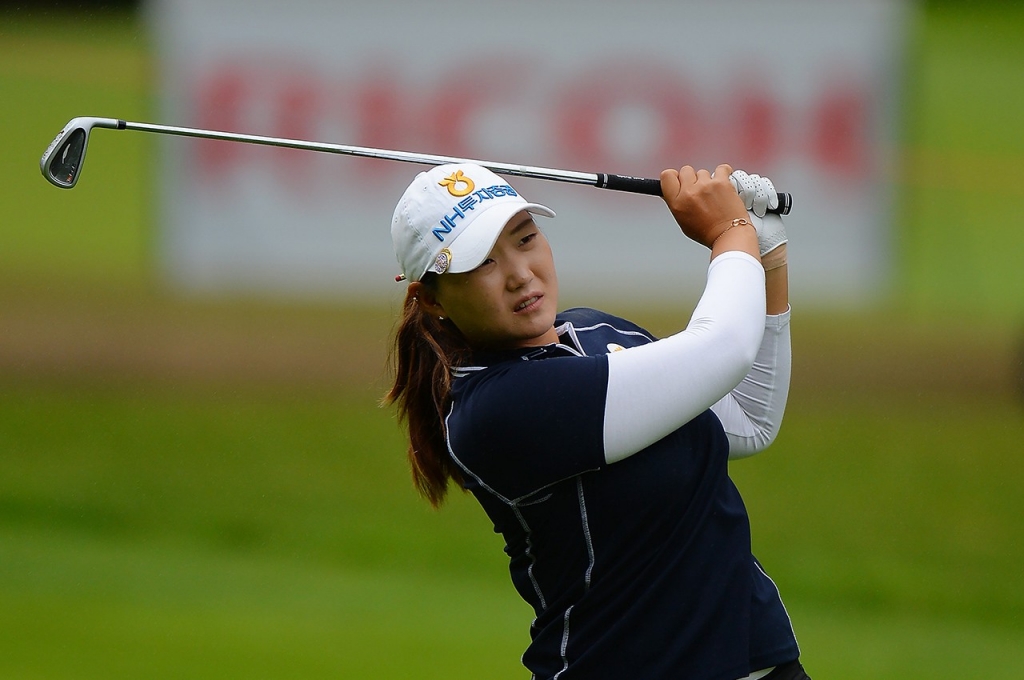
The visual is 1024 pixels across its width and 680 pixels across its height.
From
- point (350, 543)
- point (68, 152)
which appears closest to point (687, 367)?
point (68, 152)

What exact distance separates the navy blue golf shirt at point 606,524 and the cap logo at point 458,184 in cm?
21

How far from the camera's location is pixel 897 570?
5.80 meters

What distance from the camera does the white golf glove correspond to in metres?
1.71

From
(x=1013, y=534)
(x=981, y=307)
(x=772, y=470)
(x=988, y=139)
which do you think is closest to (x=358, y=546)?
(x=772, y=470)

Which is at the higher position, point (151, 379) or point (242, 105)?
point (242, 105)

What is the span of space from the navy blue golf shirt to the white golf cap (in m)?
0.14

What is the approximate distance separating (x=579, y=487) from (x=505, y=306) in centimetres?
24

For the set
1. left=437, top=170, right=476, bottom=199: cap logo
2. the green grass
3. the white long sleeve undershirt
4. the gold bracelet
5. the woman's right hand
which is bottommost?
the green grass

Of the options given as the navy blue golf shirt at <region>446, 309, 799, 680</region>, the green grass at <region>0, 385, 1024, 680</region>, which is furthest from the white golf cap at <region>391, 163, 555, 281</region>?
the green grass at <region>0, 385, 1024, 680</region>

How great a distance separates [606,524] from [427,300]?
1.24ft

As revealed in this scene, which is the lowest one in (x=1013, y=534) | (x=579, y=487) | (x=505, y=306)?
(x=1013, y=534)

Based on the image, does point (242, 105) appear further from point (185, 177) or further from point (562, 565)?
point (562, 565)

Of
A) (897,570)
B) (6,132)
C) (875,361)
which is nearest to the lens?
(897,570)

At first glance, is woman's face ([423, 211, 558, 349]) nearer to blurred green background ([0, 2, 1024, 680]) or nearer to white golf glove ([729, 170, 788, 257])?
white golf glove ([729, 170, 788, 257])
